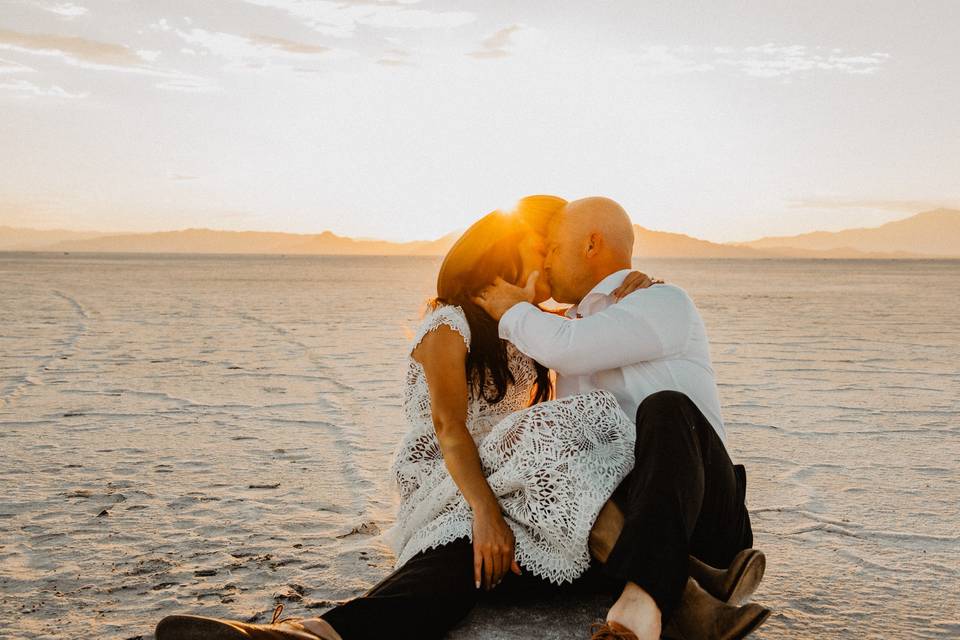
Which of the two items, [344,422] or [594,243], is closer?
[594,243]

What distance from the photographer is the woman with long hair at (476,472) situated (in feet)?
8.36

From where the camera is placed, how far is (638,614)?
2312 millimetres

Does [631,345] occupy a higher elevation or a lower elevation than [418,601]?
higher

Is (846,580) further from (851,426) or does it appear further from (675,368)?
(851,426)

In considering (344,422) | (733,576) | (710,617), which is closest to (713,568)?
(733,576)

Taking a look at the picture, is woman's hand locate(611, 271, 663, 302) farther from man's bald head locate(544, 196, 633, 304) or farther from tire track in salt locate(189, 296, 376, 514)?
tire track in salt locate(189, 296, 376, 514)

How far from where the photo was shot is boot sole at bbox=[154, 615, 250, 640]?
7.22ft

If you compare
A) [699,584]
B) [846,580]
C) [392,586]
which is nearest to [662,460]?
[699,584]

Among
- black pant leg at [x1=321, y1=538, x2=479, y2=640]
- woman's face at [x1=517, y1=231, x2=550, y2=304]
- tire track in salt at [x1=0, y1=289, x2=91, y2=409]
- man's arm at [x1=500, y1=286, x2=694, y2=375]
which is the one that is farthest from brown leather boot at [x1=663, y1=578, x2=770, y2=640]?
tire track in salt at [x1=0, y1=289, x2=91, y2=409]

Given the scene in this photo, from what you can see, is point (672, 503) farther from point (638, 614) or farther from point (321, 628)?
point (321, 628)

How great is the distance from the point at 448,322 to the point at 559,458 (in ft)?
2.07

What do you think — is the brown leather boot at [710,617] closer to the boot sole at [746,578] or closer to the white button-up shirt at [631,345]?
the boot sole at [746,578]

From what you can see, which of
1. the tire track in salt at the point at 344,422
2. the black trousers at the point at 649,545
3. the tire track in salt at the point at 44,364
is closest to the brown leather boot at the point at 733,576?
the black trousers at the point at 649,545

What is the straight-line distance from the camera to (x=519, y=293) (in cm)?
313
